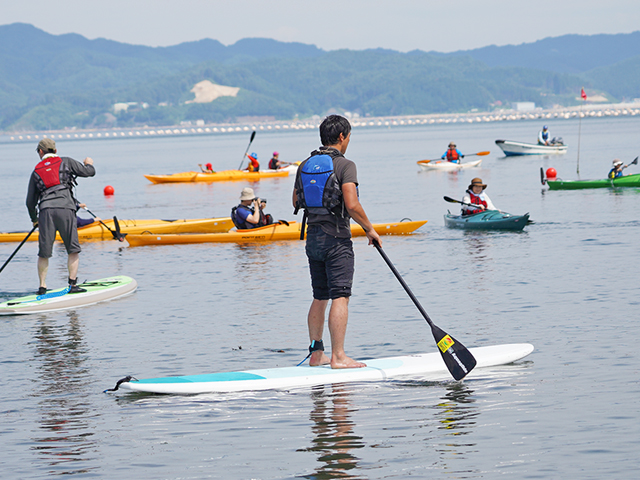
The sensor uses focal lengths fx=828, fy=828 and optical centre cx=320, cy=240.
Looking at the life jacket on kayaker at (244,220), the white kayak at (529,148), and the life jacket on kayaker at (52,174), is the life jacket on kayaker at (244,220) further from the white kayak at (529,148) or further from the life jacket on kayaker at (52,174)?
the white kayak at (529,148)

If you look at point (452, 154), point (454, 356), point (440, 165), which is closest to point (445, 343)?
point (454, 356)

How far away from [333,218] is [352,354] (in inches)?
93.1

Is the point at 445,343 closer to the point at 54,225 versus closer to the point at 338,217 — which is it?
the point at 338,217

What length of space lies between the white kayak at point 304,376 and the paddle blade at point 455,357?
294 mm

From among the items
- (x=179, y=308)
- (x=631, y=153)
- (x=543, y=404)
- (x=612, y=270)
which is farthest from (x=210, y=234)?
(x=631, y=153)

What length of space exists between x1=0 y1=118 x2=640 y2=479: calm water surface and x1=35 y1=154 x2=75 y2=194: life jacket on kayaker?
186 centimetres

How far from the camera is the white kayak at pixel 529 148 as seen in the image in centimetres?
5444

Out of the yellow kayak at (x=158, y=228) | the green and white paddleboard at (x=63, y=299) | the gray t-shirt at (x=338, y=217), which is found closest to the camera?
the gray t-shirt at (x=338, y=217)

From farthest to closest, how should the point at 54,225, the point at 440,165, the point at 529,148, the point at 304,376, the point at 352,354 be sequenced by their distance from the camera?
the point at 529,148 → the point at 440,165 → the point at 54,225 → the point at 352,354 → the point at 304,376

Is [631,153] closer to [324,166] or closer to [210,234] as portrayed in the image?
[210,234]

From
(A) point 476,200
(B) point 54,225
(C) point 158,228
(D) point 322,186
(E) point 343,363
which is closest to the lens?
A: (D) point 322,186

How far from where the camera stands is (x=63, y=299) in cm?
1193

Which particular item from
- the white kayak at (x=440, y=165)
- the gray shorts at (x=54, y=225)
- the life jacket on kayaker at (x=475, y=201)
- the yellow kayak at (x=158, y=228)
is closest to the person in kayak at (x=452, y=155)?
the white kayak at (x=440, y=165)

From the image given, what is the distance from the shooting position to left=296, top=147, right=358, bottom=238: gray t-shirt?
6852 mm
